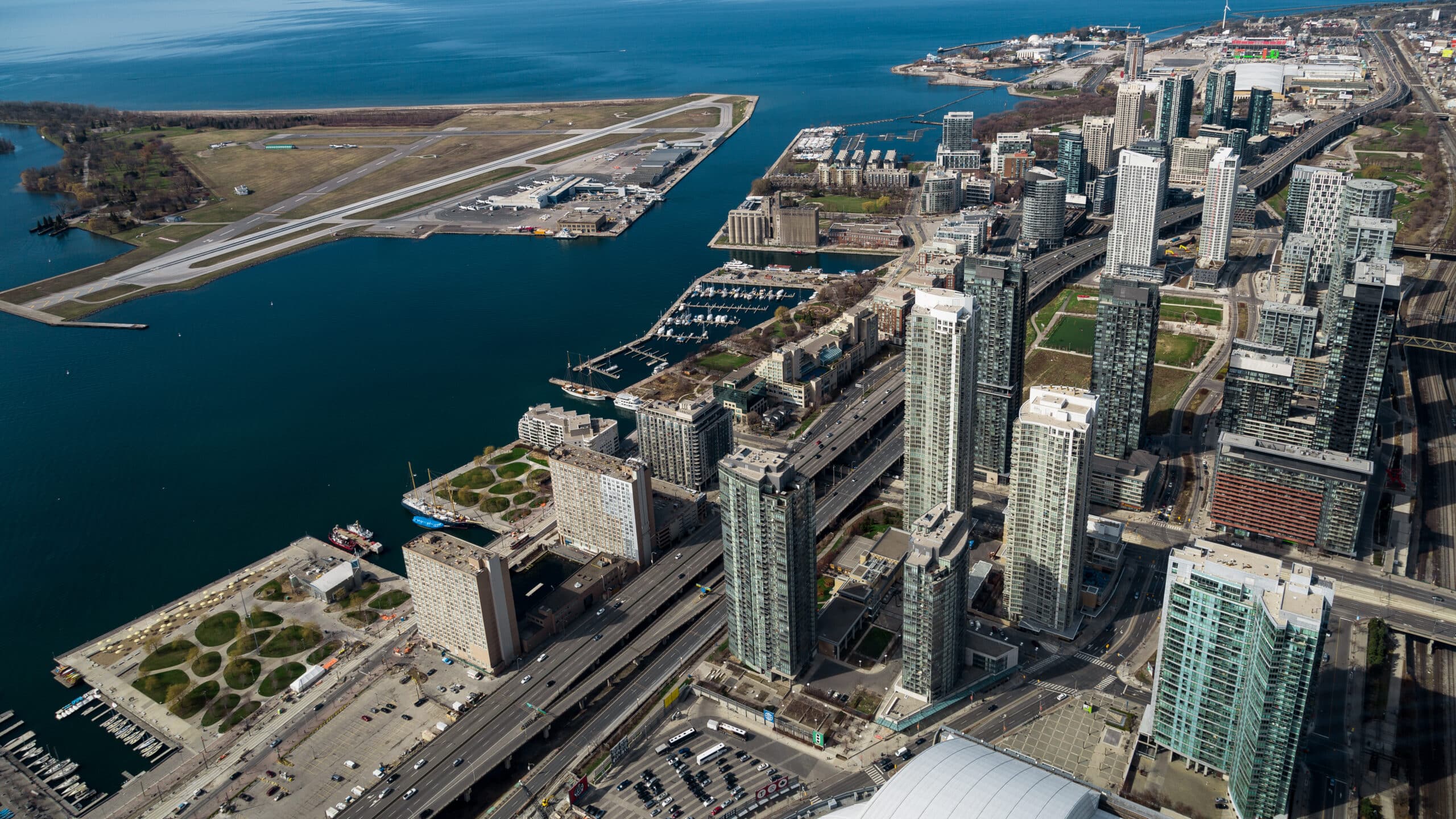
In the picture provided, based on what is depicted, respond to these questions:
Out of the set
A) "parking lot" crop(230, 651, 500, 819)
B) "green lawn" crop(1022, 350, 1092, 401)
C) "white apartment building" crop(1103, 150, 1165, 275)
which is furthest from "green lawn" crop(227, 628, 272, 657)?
"white apartment building" crop(1103, 150, 1165, 275)

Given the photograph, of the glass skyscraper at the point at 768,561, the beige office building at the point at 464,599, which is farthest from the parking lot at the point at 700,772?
the beige office building at the point at 464,599

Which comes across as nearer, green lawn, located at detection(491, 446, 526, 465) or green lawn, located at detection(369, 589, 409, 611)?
green lawn, located at detection(369, 589, 409, 611)

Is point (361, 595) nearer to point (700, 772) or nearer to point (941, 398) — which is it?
point (700, 772)

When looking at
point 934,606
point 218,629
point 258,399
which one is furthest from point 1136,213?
point 218,629

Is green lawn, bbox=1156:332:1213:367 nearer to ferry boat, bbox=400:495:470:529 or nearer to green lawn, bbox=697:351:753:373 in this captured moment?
green lawn, bbox=697:351:753:373

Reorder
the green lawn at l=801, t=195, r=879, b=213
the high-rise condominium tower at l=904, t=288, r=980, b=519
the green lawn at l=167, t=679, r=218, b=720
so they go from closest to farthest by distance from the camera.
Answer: the green lawn at l=167, t=679, r=218, b=720 < the high-rise condominium tower at l=904, t=288, r=980, b=519 < the green lawn at l=801, t=195, r=879, b=213

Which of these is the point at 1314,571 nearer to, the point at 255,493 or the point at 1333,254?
the point at 1333,254
